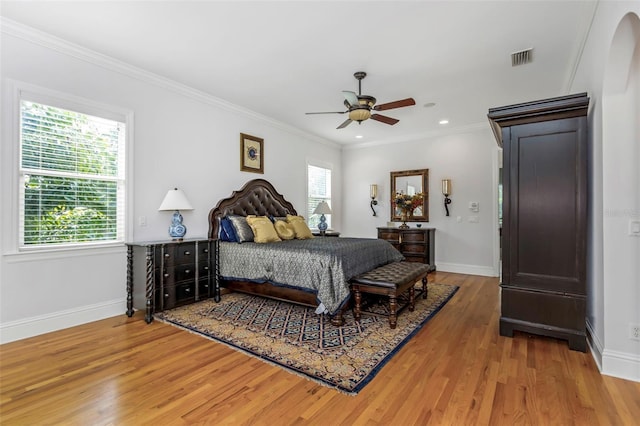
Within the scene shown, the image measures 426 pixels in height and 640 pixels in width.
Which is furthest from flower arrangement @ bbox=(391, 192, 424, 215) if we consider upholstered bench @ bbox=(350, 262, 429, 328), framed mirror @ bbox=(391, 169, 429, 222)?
upholstered bench @ bbox=(350, 262, 429, 328)

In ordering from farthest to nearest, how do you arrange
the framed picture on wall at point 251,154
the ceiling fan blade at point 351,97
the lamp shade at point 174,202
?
the framed picture on wall at point 251,154 → the lamp shade at point 174,202 → the ceiling fan blade at point 351,97

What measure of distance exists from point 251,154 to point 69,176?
257 centimetres

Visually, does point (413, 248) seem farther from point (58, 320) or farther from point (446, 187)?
point (58, 320)

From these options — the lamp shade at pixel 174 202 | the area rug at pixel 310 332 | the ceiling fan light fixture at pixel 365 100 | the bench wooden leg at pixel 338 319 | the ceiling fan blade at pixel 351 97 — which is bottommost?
the area rug at pixel 310 332

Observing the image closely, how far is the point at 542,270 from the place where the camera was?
2.74 m

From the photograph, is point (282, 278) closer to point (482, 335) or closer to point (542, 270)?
point (482, 335)

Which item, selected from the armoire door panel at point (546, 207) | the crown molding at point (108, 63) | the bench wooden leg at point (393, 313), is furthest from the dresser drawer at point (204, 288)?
the armoire door panel at point (546, 207)

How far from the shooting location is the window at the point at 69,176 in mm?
2934

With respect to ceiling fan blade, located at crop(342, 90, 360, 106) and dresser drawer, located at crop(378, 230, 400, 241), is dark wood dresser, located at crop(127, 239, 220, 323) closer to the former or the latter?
ceiling fan blade, located at crop(342, 90, 360, 106)

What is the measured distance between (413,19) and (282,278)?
287 centimetres

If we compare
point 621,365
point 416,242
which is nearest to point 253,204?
point 416,242

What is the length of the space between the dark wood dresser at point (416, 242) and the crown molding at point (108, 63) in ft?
11.2

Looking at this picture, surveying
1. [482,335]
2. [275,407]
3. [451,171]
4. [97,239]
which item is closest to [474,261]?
[451,171]

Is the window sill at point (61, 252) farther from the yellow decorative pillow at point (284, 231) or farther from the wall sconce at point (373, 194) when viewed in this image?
the wall sconce at point (373, 194)
